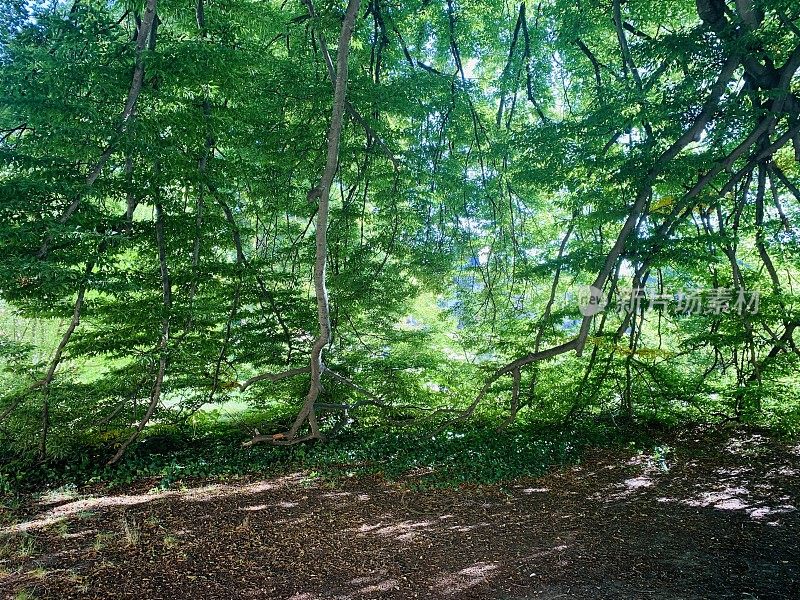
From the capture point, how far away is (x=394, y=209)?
14.5ft

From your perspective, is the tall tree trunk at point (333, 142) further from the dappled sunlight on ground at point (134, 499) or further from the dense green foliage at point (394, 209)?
the dappled sunlight on ground at point (134, 499)

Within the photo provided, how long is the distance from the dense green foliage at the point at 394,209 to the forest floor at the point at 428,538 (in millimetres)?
754

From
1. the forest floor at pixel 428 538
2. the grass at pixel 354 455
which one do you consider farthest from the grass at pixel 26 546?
the grass at pixel 354 455

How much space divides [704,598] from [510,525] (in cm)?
123

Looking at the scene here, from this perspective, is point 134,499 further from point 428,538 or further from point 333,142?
point 333,142

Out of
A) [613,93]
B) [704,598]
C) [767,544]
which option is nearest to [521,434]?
[767,544]

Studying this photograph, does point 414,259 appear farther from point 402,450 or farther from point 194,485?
point 194,485

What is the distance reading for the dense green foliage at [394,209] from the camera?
10.4 ft

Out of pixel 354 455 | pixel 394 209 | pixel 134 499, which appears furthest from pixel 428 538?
pixel 394 209

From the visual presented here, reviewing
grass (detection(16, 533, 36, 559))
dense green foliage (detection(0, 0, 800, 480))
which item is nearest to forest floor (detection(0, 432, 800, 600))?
grass (detection(16, 533, 36, 559))

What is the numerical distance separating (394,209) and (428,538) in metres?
2.41

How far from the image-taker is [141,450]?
5418 millimetres

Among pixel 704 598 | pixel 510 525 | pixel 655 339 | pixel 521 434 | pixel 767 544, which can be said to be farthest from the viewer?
pixel 655 339

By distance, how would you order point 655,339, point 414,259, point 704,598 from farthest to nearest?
point 655,339
point 414,259
point 704,598
